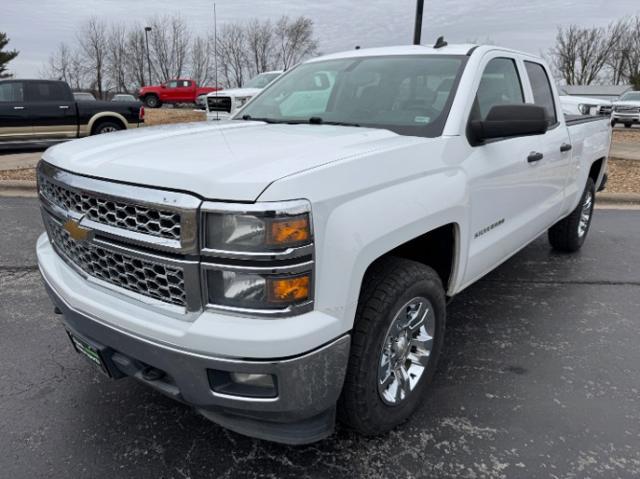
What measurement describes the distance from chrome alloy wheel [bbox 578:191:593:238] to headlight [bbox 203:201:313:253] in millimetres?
4310

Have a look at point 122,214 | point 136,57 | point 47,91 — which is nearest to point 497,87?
point 122,214

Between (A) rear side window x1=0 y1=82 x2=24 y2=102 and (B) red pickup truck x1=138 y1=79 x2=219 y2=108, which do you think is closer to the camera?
(A) rear side window x1=0 y1=82 x2=24 y2=102

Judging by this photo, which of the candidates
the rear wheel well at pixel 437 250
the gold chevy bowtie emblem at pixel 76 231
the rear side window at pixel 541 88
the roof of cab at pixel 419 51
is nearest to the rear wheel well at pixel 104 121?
the roof of cab at pixel 419 51

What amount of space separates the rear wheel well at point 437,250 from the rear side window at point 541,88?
1822 mm

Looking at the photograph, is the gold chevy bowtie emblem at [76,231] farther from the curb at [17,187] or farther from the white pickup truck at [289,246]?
the curb at [17,187]

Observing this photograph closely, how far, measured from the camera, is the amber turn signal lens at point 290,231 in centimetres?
173

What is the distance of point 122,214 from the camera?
1984mm

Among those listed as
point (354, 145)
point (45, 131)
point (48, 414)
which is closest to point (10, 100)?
point (45, 131)

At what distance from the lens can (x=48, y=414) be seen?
104 inches

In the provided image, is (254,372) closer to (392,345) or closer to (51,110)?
(392,345)

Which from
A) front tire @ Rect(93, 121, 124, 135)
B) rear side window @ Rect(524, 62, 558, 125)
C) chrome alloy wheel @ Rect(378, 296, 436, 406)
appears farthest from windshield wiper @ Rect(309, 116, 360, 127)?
front tire @ Rect(93, 121, 124, 135)

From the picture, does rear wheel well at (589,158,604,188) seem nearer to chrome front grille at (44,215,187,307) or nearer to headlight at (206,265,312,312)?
headlight at (206,265,312,312)

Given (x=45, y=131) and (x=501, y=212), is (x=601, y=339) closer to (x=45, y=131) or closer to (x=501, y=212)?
(x=501, y=212)

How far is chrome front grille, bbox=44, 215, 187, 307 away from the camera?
190cm
